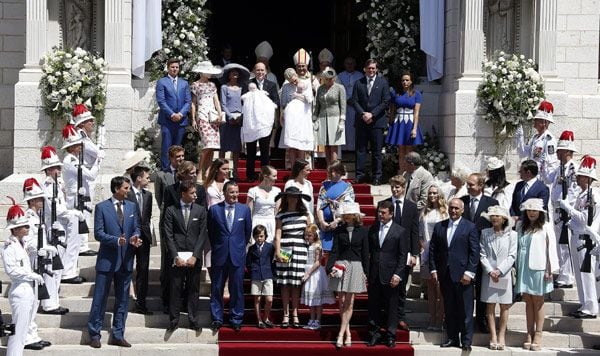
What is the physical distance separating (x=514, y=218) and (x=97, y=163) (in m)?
5.32

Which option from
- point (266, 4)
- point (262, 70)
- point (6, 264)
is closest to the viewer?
point (6, 264)

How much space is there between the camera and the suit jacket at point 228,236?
601 inches

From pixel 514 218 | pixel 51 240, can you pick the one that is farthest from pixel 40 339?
pixel 514 218

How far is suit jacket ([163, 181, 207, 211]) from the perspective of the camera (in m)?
15.5

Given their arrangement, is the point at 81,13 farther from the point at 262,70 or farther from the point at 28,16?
the point at 262,70

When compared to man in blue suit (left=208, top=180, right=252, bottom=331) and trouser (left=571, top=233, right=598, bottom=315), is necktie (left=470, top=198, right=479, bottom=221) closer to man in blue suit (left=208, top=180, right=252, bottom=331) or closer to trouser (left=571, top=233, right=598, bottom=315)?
trouser (left=571, top=233, right=598, bottom=315)

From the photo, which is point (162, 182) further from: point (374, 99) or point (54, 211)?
point (374, 99)

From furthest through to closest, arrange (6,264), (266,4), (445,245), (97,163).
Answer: (266,4) < (97,163) < (445,245) < (6,264)

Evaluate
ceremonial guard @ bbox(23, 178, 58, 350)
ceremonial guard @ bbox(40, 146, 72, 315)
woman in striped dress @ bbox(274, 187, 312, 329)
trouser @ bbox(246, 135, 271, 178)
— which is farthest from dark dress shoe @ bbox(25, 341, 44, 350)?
Answer: trouser @ bbox(246, 135, 271, 178)

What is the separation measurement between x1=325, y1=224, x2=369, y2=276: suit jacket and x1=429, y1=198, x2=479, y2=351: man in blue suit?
2.64ft

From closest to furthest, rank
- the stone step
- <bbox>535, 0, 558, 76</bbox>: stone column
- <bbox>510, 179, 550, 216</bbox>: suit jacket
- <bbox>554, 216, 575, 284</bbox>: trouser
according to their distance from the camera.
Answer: the stone step, <bbox>510, 179, 550, 216</bbox>: suit jacket, <bbox>554, 216, 575, 284</bbox>: trouser, <bbox>535, 0, 558, 76</bbox>: stone column

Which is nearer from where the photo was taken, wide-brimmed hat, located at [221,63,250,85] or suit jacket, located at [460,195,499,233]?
suit jacket, located at [460,195,499,233]

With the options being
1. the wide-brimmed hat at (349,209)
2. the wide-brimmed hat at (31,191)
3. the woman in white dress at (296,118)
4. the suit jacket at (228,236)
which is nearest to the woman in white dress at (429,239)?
the wide-brimmed hat at (349,209)

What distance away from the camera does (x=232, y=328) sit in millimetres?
15258
